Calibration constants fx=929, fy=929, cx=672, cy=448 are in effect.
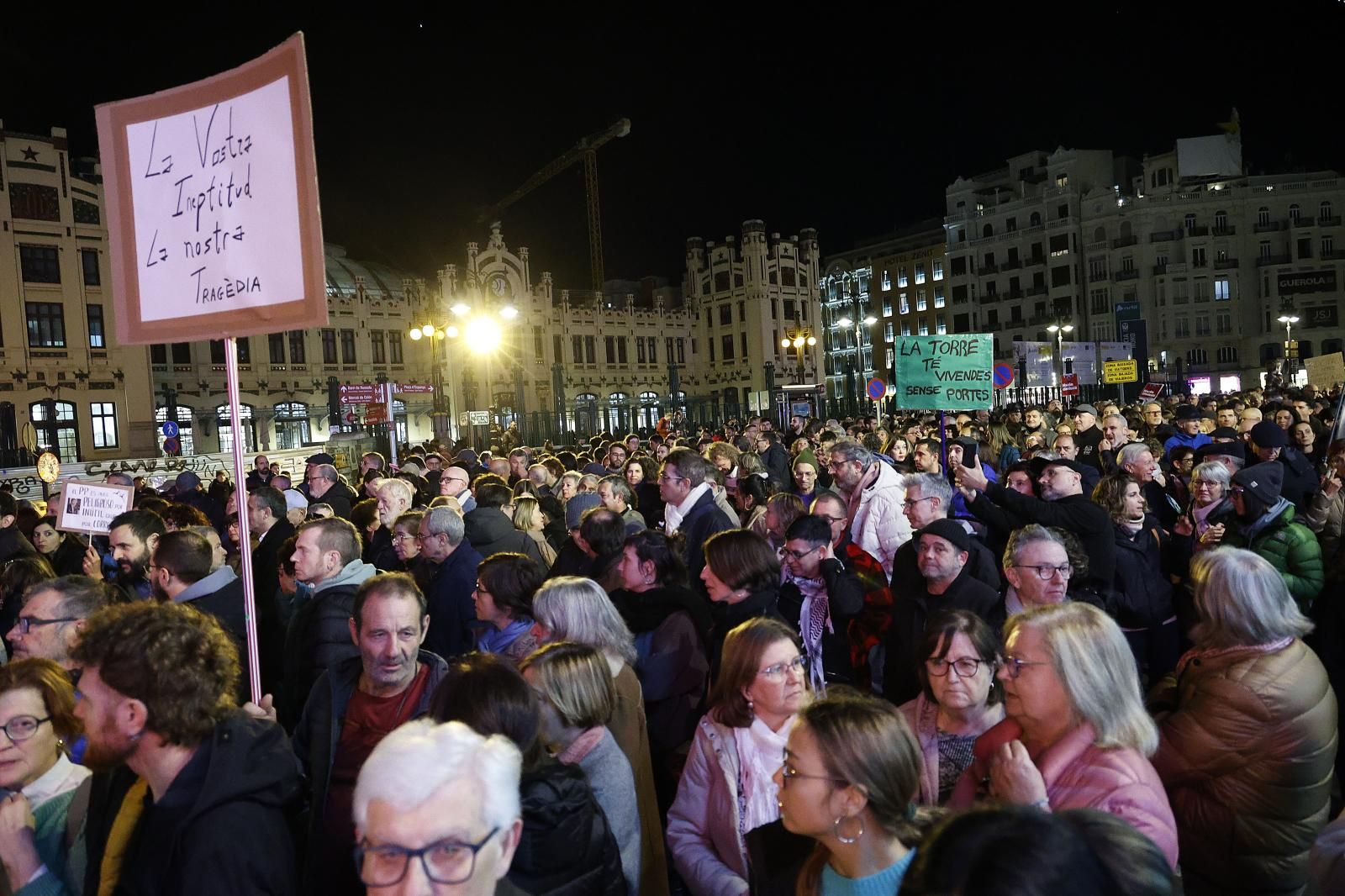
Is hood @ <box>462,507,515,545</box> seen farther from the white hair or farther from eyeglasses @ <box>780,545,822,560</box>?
the white hair

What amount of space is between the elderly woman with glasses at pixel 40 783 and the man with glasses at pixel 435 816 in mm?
1286

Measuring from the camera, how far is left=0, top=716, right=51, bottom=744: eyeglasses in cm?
285

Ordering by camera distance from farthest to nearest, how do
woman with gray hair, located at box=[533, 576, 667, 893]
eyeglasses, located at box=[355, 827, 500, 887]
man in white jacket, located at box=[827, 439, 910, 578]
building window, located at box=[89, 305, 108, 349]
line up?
building window, located at box=[89, 305, 108, 349] → man in white jacket, located at box=[827, 439, 910, 578] → woman with gray hair, located at box=[533, 576, 667, 893] → eyeglasses, located at box=[355, 827, 500, 887]

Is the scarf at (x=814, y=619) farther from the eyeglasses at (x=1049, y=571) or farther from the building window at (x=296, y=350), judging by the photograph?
the building window at (x=296, y=350)

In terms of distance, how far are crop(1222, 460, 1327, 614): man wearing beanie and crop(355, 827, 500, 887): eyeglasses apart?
16.9 ft

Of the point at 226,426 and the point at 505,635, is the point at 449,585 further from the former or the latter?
the point at 226,426

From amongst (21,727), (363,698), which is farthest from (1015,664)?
(21,727)

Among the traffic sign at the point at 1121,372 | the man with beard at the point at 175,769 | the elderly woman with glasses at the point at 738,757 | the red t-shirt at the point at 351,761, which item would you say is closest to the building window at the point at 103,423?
the traffic sign at the point at 1121,372

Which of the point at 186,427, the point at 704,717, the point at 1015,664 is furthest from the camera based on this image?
the point at 186,427

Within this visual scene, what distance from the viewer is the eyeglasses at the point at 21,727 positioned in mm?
2854

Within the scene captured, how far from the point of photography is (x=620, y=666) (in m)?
3.74

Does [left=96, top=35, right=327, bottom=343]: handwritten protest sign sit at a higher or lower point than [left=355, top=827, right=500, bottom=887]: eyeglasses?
higher

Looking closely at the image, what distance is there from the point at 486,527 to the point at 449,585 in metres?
0.95

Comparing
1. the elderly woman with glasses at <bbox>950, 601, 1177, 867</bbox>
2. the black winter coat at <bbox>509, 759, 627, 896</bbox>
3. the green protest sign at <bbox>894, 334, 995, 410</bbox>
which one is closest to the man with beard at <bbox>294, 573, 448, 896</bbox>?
the black winter coat at <bbox>509, 759, 627, 896</bbox>
